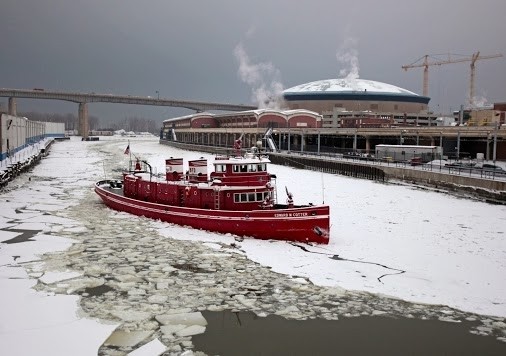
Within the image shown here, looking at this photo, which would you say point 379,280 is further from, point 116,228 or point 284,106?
point 284,106

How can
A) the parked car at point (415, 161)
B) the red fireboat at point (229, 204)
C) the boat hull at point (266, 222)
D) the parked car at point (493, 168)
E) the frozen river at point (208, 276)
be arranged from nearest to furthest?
the frozen river at point (208, 276) → the boat hull at point (266, 222) → the red fireboat at point (229, 204) → the parked car at point (493, 168) → the parked car at point (415, 161)

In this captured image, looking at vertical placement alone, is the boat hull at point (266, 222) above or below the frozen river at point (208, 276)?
above

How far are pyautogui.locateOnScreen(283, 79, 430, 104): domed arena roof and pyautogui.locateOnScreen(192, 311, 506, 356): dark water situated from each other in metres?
115

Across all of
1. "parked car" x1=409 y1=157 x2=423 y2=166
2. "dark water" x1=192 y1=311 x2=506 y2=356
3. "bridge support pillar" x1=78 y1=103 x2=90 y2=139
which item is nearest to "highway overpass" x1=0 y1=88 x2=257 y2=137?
"bridge support pillar" x1=78 y1=103 x2=90 y2=139

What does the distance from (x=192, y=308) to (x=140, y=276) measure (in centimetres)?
379

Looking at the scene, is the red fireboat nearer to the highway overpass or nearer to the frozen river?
the frozen river

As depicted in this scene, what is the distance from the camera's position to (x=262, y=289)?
16047mm

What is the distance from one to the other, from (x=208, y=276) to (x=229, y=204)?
8.22 metres

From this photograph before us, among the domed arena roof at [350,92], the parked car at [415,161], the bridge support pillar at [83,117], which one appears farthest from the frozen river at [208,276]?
the bridge support pillar at [83,117]

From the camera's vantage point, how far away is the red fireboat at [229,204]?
22594mm

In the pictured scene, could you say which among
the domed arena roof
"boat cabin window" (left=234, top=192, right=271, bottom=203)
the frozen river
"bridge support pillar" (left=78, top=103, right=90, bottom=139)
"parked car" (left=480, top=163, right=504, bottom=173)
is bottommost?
the frozen river

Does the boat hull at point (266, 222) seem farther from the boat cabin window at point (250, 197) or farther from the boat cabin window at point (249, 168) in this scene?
the boat cabin window at point (249, 168)

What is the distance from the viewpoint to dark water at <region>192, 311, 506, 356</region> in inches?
463

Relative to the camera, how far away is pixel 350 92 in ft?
404
